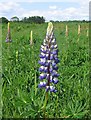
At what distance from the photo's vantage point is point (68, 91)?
11.6ft

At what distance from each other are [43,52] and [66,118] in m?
0.61

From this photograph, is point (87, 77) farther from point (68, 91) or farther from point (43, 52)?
point (43, 52)

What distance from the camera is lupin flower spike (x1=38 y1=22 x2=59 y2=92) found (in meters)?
2.54

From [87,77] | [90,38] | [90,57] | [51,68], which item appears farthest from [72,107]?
[90,38]

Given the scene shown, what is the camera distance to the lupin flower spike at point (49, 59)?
254 centimetres

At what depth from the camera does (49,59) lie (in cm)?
258

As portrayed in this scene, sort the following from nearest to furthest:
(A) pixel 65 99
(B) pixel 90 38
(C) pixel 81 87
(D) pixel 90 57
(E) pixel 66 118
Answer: (E) pixel 66 118, (A) pixel 65 99, (C) pixel 81 87, (D) pixel 90 57, (B) pixel 90 38

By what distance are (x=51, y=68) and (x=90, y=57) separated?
3.77 m

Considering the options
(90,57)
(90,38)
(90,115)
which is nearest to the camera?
(90,115)

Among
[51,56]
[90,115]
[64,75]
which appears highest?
[51,56]

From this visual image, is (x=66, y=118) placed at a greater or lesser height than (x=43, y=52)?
lesser

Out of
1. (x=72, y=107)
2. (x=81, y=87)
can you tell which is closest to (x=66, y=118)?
(x=72, y=107)

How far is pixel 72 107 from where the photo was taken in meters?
2.67

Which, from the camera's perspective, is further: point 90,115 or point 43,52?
point 90,115
